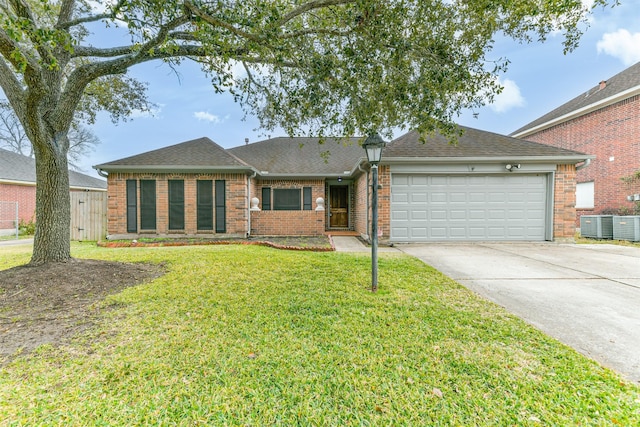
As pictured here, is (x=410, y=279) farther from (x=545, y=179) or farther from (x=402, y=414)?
(x=545, y=179)

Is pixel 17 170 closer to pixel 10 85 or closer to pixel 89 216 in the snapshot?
pixel 89 216

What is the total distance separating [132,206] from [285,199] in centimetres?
583

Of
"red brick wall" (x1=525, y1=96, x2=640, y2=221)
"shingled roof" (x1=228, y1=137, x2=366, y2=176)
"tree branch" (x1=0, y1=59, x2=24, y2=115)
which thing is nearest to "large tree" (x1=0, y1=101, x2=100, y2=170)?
"shingled roof" (x1=228, y1=137, x2=366, y2=176)

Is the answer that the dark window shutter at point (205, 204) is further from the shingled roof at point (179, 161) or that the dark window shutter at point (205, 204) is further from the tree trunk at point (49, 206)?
the tree trunk at point (49, 206)

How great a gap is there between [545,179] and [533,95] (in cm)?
1182

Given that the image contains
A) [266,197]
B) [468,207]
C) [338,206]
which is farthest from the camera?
[338,206]

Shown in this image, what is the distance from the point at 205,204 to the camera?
1038cm

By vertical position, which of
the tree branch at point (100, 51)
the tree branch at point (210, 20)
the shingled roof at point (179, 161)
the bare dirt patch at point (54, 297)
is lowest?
the bare dirt patch at point (54, 297)

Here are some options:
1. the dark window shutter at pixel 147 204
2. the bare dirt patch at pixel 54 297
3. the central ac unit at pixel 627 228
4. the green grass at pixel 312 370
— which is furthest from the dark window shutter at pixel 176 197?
the central ac unit at pixel 627 228

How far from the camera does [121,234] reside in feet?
33.3

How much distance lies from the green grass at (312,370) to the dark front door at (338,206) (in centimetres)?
973

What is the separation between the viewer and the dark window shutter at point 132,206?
10172 mm

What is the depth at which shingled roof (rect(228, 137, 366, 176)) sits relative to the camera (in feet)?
39.7

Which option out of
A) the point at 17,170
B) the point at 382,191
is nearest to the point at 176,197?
the point at 382,191
